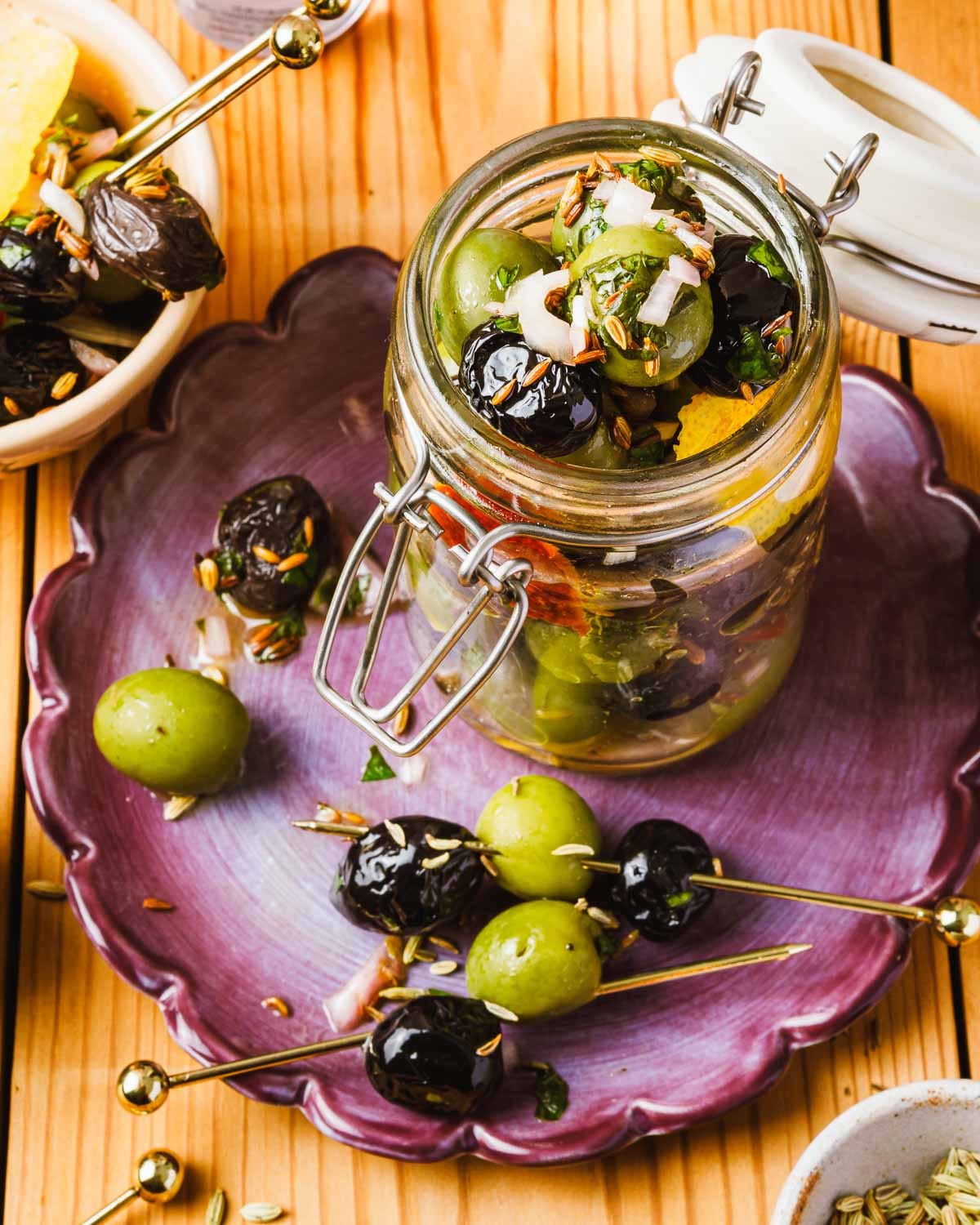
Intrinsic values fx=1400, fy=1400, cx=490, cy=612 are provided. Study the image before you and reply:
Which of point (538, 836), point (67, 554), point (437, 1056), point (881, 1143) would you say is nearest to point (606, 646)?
point (538, 836)

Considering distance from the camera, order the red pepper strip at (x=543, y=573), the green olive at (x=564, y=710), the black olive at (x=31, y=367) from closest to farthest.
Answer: the red pepper strip at (x=543, y=573)
the green olive at (x=564, y=710)
the black olive at (x=31, y=367)

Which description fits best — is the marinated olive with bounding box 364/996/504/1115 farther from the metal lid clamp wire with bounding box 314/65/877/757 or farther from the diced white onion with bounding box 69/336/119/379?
the diced white onion with bounding box 69/336/119/379

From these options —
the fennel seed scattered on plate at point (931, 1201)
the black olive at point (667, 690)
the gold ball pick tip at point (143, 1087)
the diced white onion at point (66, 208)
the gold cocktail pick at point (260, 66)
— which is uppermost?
the gold cocktail pick at point (260, 66)

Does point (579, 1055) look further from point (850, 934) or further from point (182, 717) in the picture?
point (182, 717)

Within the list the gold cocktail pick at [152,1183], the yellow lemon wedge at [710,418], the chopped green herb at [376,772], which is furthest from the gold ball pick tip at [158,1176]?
the yellow lemon wedge at [710,418]

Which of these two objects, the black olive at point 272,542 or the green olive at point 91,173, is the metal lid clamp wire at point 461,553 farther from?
the green olive at point 91,173
